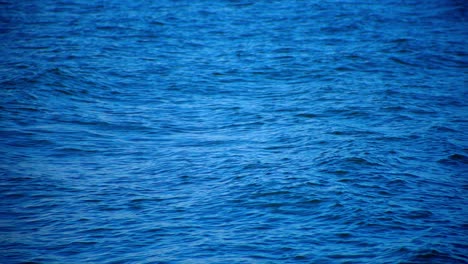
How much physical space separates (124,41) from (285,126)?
38.0 feet

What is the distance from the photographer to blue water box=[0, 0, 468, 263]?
35.9 feet

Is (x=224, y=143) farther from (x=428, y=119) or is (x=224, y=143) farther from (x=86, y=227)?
(x=428, y=119)

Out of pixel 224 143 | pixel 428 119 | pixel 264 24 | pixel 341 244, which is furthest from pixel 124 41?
pixel 341 244

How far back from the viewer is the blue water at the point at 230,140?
431 inches

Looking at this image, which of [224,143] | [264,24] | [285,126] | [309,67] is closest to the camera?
[224,143]

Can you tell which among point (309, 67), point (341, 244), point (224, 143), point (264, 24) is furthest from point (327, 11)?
point (341, 244)

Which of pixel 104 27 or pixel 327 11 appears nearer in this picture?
pixel 104 27

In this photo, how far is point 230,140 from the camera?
16141mm

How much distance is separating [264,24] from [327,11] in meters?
4.37

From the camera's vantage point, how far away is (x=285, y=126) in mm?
17234

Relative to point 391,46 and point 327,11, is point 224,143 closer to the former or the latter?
point 391,46

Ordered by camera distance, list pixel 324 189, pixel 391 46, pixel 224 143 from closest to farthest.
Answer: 1. pixel 324 189
2. pixel 224 143
3. pixel 391 46

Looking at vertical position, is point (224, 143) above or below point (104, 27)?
below

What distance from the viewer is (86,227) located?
11250 mm
